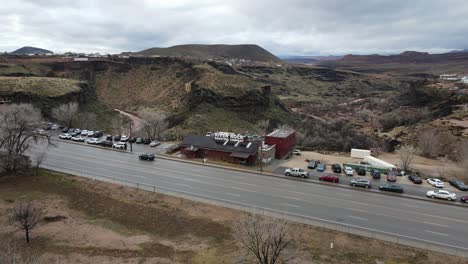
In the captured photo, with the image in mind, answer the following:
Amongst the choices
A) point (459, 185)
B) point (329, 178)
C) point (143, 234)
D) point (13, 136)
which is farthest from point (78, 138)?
point (459, 185)

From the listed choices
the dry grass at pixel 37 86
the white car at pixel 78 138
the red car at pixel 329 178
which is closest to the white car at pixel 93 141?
the white car at pixel 78 138

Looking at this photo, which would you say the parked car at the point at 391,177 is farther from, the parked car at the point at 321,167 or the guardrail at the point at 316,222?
the guardrail at the point at 316,222

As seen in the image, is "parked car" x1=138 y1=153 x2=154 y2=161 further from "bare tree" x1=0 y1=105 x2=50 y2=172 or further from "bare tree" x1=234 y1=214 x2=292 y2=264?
"bare tree" x1=234 y1=214 x2=292 y2=264

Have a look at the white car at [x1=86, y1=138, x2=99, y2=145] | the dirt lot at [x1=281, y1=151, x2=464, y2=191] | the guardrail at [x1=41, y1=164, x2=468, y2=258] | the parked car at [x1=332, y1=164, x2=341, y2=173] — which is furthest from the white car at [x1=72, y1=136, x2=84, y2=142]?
the parked car at [x1=332, y1=164, x2=341, y2=173]

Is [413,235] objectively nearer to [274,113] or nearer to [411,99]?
[274,113]

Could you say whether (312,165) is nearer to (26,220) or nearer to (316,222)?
(316,222)

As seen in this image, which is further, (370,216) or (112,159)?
(112,159)

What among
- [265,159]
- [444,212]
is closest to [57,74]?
[265,159]
